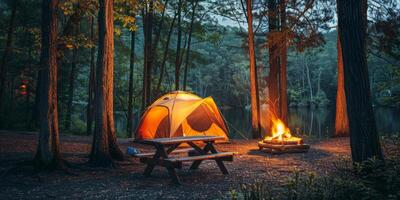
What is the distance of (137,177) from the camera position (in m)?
8.49

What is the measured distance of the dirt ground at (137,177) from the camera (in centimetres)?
693

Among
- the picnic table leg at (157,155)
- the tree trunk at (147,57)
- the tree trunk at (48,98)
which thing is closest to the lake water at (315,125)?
the tree trunk at (147,57)

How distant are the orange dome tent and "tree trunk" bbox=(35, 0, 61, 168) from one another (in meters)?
5.54

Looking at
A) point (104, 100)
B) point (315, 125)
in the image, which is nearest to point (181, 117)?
point (104, 100)

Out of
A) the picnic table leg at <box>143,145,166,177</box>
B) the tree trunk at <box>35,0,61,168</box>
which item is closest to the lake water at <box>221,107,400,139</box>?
the picnic table leg at <box>143,145,166,177</box>

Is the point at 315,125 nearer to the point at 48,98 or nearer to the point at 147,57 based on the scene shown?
the point at 147,57

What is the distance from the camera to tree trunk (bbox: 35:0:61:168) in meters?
8.70

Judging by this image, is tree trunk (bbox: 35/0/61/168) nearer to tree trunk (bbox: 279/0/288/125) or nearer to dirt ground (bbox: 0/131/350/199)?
dirt ground (bbox: 0/131/350/199)

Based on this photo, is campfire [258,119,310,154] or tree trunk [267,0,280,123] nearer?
campfire [258,119,310,154]

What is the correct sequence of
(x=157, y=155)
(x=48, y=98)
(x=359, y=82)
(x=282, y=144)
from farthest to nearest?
(x=282, y=144) → (x=48, y=98) → (x=157, y=155) → (x=359, y=82)

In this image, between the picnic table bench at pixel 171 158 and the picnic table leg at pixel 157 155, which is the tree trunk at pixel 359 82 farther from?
the picnic table leg at pixel 157 155

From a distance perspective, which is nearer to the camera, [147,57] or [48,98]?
[48,98]

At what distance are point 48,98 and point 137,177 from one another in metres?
2.80

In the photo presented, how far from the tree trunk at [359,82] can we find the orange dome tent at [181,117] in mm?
7536
